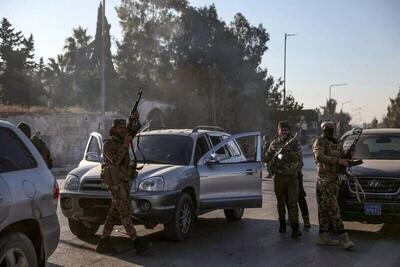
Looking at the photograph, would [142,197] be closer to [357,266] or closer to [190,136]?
[190,136]

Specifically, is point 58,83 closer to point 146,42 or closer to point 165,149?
point 146,42

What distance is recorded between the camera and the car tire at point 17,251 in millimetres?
4512

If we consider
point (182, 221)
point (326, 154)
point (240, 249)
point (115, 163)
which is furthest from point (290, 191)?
point (115, 163)

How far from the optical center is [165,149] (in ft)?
28.3

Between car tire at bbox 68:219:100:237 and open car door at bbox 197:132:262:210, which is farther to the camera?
open car door at bbox 197:132:262:210

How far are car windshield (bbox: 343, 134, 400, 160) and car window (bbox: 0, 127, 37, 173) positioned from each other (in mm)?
6239

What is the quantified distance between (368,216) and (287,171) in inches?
54.8

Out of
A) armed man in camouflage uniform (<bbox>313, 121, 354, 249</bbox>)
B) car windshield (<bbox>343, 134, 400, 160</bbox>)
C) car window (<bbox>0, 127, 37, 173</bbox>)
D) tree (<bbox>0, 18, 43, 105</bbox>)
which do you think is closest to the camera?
car window (<bbox>0, 127, 37, 173</bbox>)

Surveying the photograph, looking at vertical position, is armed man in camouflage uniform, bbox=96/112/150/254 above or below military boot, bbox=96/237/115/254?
above

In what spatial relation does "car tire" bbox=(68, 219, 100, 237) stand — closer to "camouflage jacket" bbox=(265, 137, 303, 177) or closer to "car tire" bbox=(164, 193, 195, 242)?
"car tire" bbox=(164, 193, 195, 242)

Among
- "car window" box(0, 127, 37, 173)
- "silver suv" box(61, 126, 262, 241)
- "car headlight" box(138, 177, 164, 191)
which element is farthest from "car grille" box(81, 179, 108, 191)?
"car window" box(0, 127, 37, 173)

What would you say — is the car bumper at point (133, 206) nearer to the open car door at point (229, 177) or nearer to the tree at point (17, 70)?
the open car door at point (229, 177)

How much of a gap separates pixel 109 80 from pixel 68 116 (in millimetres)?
14933

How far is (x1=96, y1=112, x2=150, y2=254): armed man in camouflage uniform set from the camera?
22.2 feet
